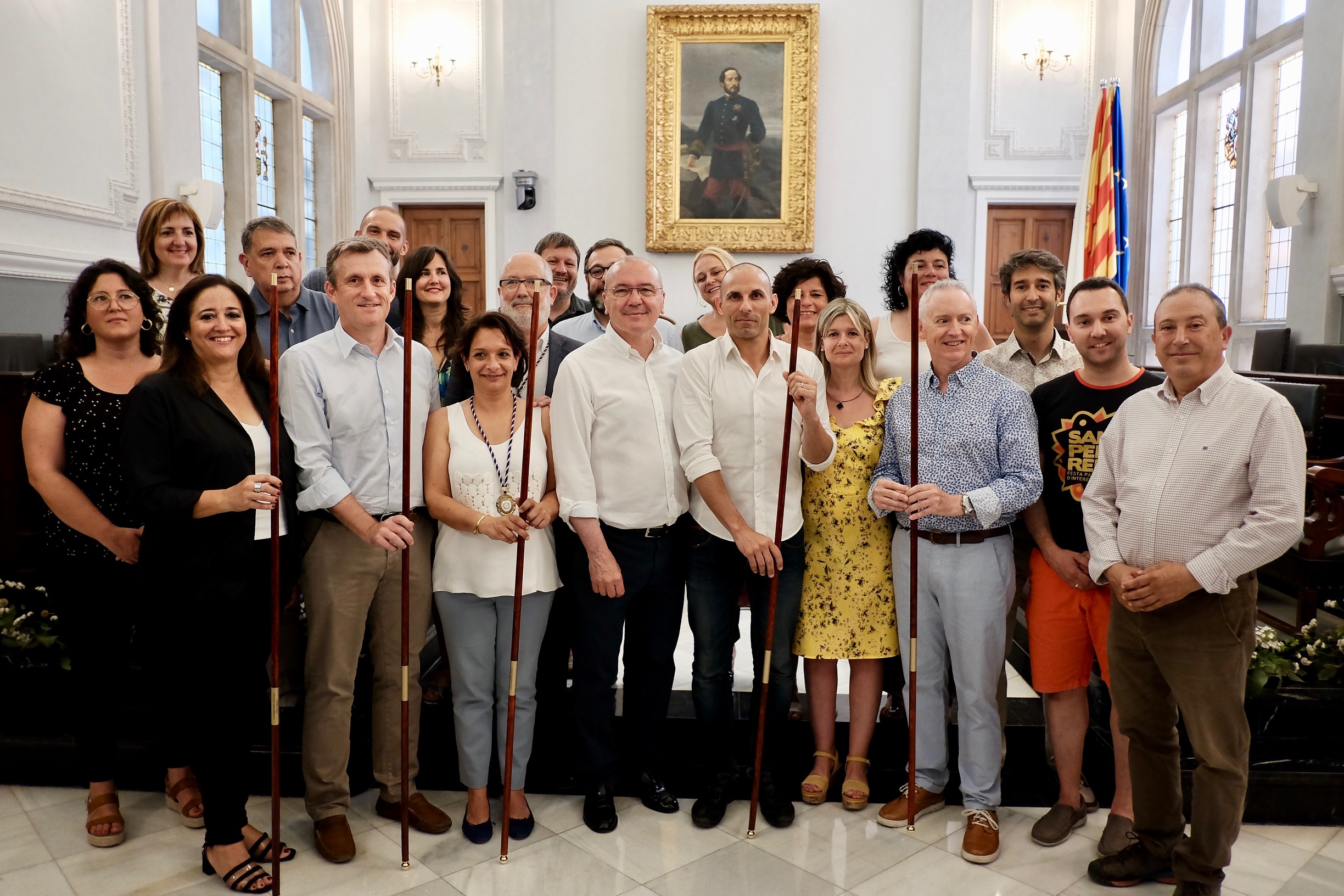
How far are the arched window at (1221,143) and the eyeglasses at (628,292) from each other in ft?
19.0

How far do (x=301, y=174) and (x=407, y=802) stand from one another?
260 inches

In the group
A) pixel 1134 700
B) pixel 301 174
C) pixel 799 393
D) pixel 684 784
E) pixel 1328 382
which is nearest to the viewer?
pixel 1134 700

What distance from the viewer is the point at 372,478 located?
2408mm

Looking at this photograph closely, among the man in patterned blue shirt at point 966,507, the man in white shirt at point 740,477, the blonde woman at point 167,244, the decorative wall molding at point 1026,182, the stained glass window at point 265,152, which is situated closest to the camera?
the man in patterned blue shirt at point 966,507

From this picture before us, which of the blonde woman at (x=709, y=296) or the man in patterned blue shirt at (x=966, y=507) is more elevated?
the blonde woman at (x=709, y=296)

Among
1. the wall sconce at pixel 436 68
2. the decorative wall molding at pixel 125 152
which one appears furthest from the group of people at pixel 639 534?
the wall sconce at pixel 436 68

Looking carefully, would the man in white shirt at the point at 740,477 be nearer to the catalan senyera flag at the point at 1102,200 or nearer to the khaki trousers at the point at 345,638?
the khaki trousers at the point at 345,638

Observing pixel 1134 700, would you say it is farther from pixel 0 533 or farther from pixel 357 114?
pixel 357 114

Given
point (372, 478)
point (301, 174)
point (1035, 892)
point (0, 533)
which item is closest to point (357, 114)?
point (301, 174)

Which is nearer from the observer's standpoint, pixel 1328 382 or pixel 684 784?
pixel 684 784

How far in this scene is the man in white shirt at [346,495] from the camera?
2350mm

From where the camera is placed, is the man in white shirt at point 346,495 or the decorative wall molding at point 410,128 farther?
the decorative wall molding at point 410,128

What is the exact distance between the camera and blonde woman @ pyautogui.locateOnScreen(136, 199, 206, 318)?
2.96 m

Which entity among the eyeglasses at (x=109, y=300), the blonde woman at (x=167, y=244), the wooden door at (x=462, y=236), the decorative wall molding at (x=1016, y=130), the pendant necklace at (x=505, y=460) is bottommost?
the pendant necklace at (x=505, y=460)
